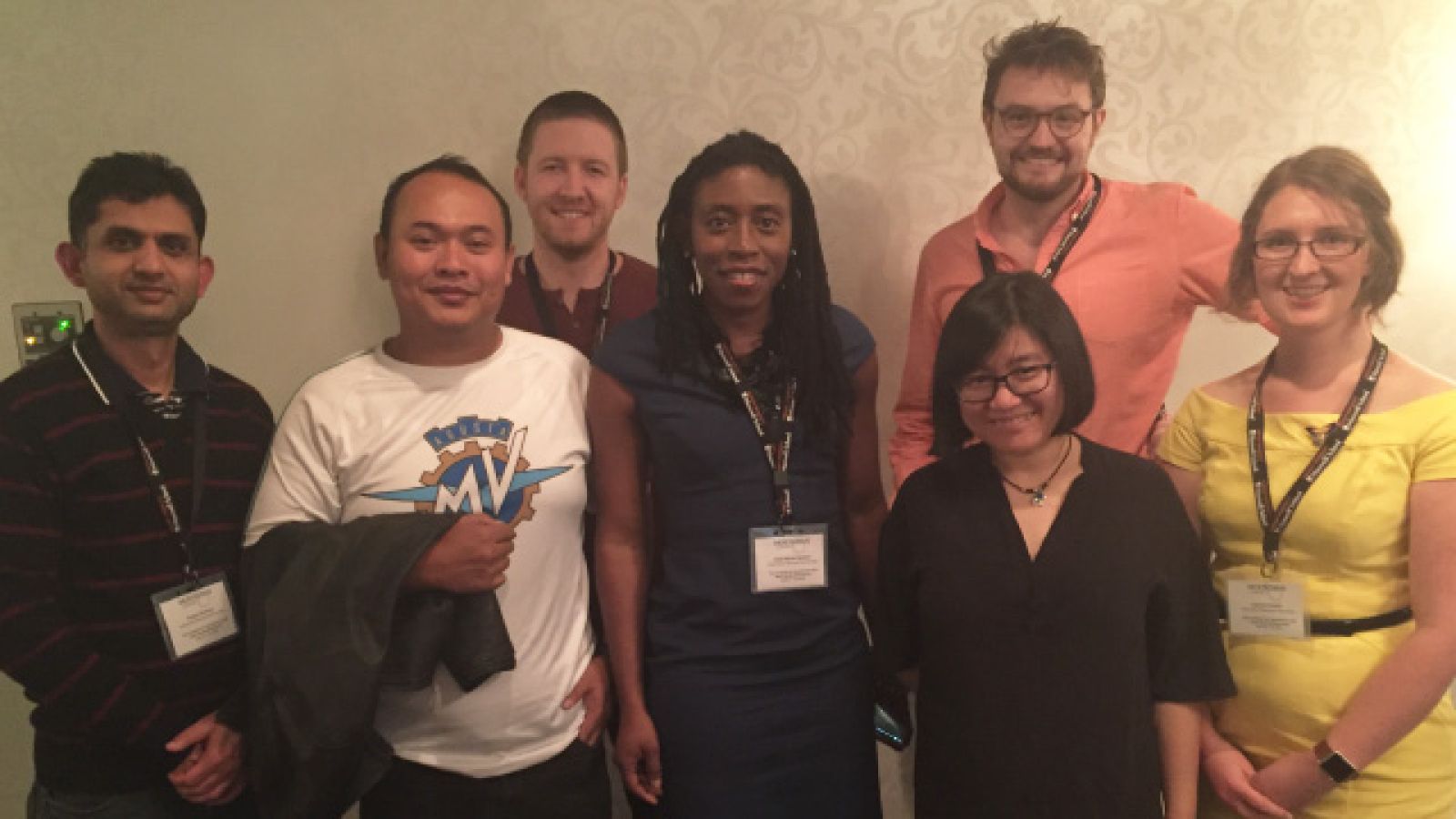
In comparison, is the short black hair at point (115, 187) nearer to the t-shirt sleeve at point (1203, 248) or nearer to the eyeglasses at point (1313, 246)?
the eyeglasses at point (1313, 246)

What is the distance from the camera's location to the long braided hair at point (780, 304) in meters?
1.59

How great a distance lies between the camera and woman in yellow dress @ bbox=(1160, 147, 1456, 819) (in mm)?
1320

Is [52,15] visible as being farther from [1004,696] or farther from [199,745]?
[1004,696]

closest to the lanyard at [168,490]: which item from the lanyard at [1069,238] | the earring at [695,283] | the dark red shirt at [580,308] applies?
the dark red shirt at [580,308]

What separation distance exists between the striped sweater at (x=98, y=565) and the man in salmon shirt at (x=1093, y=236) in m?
1.52

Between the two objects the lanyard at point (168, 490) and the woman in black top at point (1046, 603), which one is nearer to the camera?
the woman in black top at point (1046, 603)

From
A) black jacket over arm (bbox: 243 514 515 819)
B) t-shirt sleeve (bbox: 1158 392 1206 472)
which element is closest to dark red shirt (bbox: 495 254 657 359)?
black jacket over arm (bbox: 243 514 515 819)

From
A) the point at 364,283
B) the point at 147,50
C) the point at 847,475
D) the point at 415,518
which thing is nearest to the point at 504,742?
the point at 415,518

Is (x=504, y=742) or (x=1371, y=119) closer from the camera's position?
(x=504, y=742)

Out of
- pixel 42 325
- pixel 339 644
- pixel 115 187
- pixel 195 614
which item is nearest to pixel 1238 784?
pixel 339 644

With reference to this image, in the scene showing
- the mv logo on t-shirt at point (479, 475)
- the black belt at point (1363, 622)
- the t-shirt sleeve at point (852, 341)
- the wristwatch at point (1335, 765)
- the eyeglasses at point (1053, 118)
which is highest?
the eyeglasses at point (1053, 118)

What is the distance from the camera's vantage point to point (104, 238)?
154cm

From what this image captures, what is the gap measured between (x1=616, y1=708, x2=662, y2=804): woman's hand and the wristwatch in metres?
1.14

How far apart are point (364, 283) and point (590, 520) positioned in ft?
3.45
